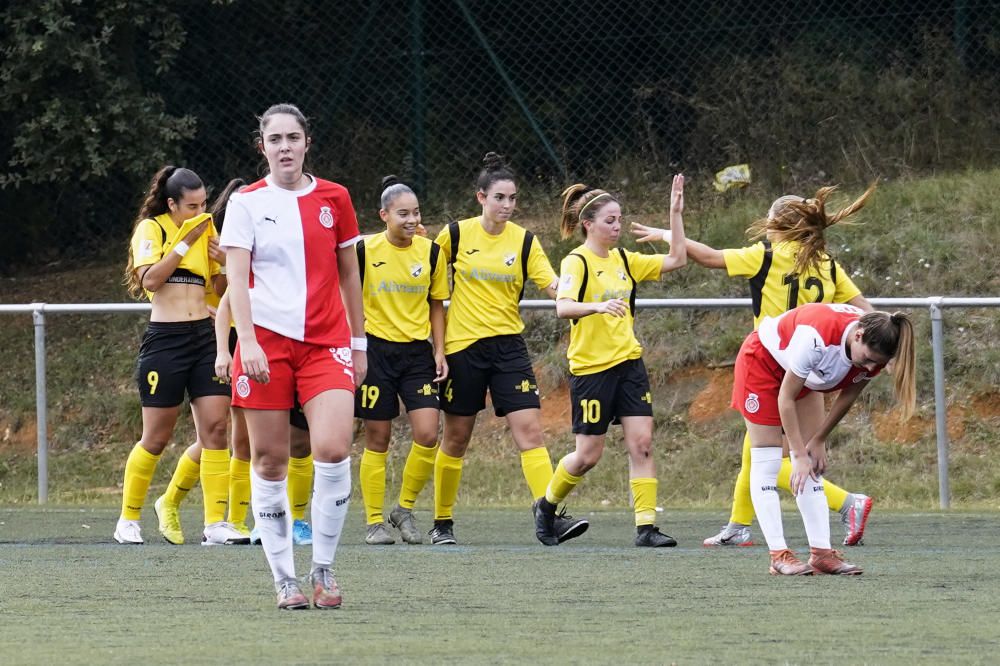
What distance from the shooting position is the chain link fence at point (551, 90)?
1631cm

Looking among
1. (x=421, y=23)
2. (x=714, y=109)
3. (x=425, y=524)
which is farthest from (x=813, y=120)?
(x=425, y=524)

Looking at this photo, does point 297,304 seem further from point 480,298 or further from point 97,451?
point 97,451

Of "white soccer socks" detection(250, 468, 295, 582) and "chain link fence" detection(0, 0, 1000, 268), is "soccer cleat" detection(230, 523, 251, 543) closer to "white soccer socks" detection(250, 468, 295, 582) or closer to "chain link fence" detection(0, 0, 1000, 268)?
"white soccer socks" detection(250, 468, 295, 582)

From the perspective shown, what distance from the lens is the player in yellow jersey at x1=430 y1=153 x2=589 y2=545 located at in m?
9.55

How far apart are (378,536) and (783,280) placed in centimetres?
262

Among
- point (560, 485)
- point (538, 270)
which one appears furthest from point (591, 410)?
point (538, 270)

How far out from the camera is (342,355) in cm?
627

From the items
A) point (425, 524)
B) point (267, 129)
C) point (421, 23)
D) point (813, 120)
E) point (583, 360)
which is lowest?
point (425, 524)

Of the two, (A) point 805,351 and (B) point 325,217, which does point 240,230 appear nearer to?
(B) point 325,217

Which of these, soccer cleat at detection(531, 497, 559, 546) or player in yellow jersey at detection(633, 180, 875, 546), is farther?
soccer cleat at detection(531, 497, 559, 546)

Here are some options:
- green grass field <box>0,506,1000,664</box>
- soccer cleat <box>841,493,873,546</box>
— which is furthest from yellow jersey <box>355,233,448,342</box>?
soccer cleat <box>841,493,873,546</box>

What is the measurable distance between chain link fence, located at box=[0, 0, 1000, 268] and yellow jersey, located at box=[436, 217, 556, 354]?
22.9 ft

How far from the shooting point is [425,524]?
36.0 ft

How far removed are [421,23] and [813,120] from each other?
4.01 m
